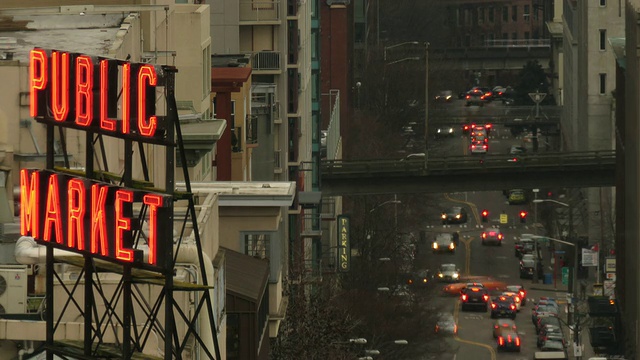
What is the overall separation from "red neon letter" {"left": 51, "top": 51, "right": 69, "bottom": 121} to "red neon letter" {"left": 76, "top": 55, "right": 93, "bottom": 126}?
25cm

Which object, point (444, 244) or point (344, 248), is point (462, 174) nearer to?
point (444, 244)


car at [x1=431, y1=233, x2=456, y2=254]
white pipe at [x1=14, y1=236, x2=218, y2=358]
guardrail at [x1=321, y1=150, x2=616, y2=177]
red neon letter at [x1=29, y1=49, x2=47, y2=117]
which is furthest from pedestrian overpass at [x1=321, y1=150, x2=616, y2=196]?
red neon letter at [x1=29, y1=49, x2=47, y2=117]

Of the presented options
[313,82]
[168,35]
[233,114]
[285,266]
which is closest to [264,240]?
[168,35]

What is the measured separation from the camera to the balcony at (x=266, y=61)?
387 ft

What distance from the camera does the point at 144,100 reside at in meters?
34.8

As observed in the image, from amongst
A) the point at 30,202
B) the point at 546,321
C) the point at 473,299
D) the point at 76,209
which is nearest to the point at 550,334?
the point at 546,321

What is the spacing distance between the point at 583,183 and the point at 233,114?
70.6 meters

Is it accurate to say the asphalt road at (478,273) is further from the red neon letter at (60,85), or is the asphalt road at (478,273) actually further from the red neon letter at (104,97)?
the red neon letter at (104,97)

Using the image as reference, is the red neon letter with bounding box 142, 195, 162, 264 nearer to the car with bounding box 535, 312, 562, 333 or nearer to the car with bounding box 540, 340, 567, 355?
the car with bounding box 540, 340, 567, 355

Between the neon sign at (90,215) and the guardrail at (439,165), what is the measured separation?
373 ft

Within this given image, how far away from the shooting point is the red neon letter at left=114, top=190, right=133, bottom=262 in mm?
34688

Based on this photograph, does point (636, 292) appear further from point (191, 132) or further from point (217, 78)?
point (191, 132)

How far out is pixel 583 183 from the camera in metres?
156

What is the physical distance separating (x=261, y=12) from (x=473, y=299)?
1757 inches
